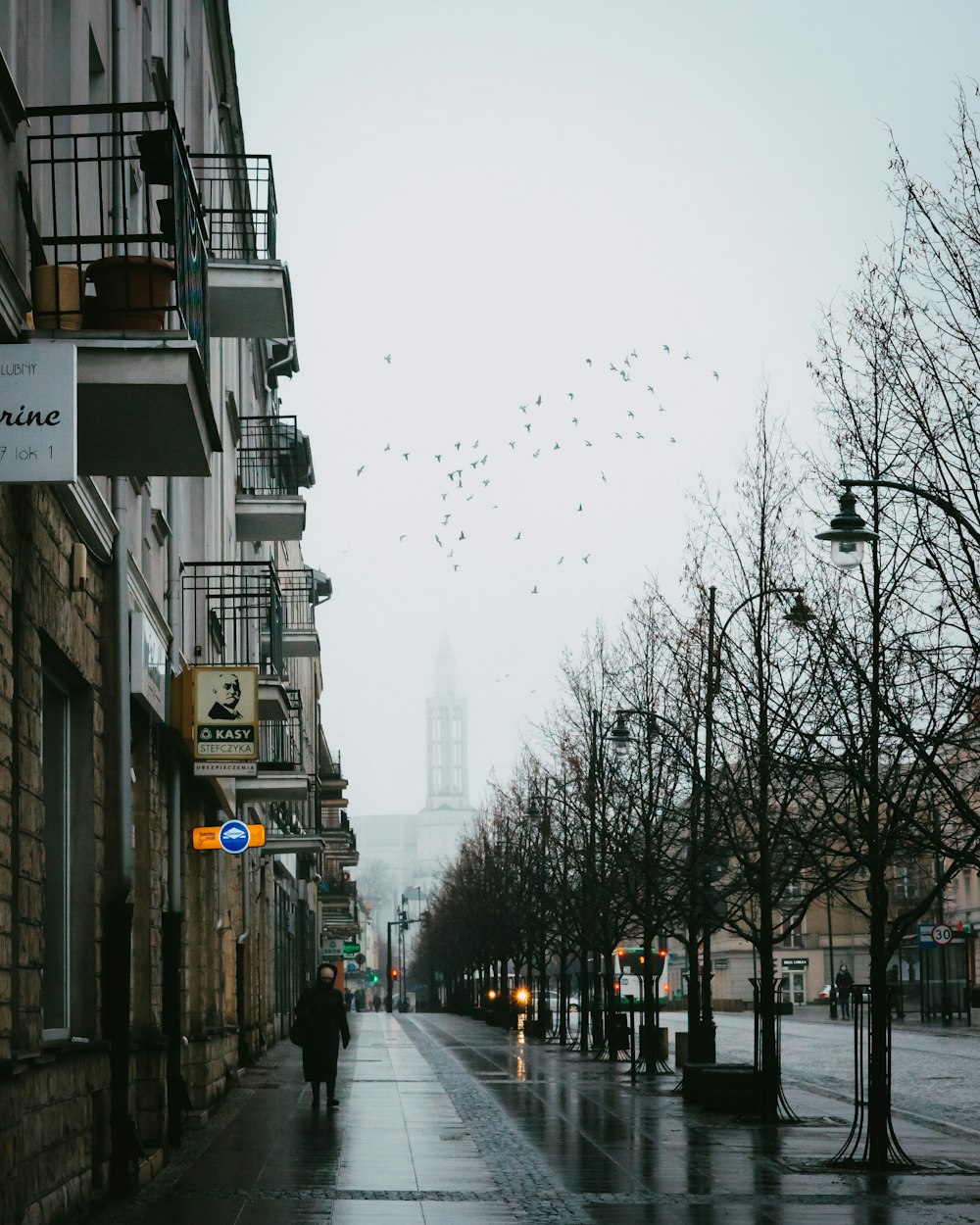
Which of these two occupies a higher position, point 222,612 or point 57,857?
point 222,612

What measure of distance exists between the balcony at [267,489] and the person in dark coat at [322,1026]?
8730mm

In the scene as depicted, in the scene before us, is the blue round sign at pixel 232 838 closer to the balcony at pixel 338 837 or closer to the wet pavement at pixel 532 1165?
the wet pavement at pixel 532 1165

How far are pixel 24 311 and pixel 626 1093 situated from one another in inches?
729

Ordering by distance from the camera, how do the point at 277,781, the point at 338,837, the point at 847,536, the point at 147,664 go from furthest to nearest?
the point at 338,837 < the point at 277,781 < the point at 147,664 < the point at 847,536

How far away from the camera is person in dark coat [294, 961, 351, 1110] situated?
23.1 meters

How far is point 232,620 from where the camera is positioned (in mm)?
27672

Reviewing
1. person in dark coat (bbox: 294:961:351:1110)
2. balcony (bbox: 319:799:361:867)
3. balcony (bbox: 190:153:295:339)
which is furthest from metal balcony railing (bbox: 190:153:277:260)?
balcony (bbox: 319:799:361:867)

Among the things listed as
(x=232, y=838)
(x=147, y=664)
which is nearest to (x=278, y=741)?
(x=232, y=838)

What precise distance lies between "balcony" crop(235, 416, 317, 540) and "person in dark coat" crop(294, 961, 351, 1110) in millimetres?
8730

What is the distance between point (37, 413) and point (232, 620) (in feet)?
63.5

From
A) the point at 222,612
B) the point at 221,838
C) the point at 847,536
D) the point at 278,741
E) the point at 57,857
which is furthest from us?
the point at 278,741

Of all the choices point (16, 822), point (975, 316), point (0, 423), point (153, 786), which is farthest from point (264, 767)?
point (0, 423)

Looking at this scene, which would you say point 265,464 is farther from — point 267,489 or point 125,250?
point 125,250

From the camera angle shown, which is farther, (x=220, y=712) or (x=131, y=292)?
(x=220, y=712)
